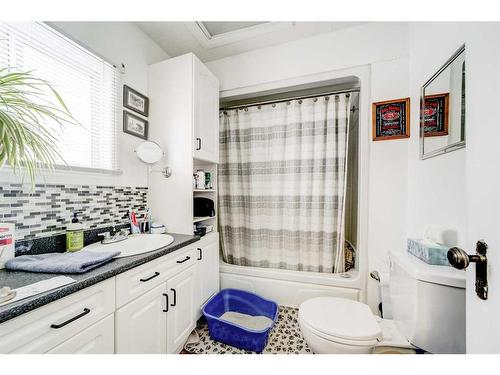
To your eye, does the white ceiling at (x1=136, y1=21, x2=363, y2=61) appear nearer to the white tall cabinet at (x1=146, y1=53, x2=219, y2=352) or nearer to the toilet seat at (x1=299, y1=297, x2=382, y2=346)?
the white tall cabinet at (x1=146, y1=53, x2=219, y2=352)

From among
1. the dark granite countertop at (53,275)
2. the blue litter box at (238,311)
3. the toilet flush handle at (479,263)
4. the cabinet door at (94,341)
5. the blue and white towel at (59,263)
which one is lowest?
the blue litter box at (238,311)

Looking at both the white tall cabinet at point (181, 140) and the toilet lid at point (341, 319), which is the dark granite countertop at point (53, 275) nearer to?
the white tall cabinet at point (181, 140)

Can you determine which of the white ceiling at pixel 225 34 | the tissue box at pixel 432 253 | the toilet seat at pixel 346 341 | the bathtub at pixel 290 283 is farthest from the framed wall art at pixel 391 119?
the toilet seat at pixel 346 341

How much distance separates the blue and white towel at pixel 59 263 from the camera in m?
0.77

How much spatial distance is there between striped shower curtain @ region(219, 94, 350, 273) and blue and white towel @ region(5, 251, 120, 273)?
128 centimetres

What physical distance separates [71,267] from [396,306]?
5.20ft

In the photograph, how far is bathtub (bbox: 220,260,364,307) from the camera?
1606mm

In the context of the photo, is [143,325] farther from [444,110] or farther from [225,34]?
[225,34]

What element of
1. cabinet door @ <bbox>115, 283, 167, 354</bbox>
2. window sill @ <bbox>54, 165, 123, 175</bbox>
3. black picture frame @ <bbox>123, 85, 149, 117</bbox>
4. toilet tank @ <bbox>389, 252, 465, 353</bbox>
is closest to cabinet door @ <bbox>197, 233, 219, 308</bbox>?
cabinet door @ <bbox>115, 283, 167, 354</bbox>

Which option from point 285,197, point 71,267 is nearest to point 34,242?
point 71,267

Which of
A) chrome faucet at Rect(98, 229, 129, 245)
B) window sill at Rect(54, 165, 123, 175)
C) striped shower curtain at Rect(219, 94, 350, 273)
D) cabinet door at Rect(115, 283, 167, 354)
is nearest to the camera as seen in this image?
cabinet door at Rect(115, 283, 167, 354)

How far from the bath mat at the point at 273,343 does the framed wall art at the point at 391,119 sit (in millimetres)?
1659

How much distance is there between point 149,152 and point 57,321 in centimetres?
111
